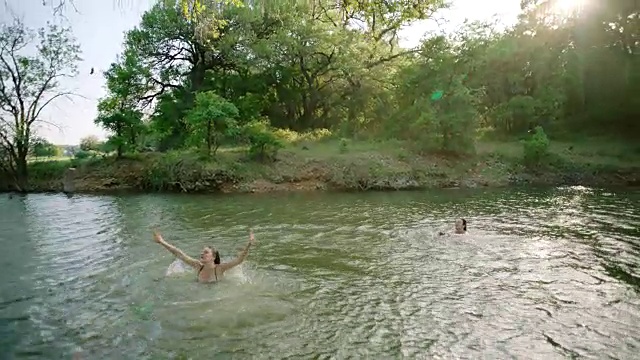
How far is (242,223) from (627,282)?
41.1 ft

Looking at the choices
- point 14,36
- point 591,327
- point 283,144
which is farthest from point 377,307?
point 14,36

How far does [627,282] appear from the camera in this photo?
9898mm

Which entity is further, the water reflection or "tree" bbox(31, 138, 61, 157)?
"tree" bbox(31, 138, 61, 157)

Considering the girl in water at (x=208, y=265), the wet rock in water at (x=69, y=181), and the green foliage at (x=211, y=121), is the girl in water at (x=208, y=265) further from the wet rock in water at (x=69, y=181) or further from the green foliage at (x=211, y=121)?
the wet rock in water at (x=69, y=181)

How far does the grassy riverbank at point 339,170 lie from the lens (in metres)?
29.9

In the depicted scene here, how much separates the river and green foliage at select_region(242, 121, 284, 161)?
11840 mm

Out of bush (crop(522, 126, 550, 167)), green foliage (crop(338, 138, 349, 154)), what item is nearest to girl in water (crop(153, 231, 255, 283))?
green foliage (crop(338, 138, 349, 154))

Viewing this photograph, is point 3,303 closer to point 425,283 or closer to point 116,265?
point 116,265

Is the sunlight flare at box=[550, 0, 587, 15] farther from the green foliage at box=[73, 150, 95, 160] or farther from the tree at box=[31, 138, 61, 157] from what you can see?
the tree at box=[31, 138, 61, 157]

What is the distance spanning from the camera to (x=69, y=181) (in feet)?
107

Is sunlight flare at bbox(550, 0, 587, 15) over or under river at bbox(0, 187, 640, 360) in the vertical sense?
over

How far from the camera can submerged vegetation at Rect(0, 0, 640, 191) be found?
30969mm

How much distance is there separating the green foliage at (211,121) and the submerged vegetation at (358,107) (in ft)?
0.32

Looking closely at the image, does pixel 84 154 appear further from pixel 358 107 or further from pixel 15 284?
pixel 15 284
